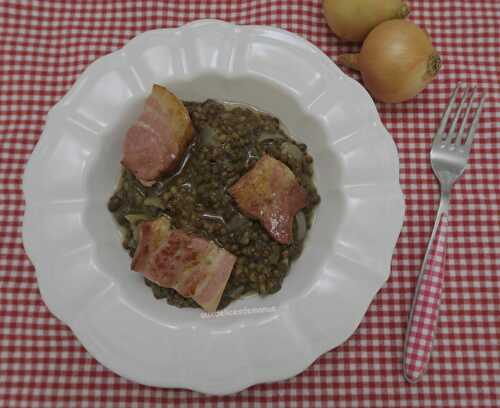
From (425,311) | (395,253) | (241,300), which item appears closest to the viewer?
(241,300)

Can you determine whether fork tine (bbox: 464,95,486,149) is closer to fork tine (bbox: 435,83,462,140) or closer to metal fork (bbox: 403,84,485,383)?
metal fork (bbox: 403,84,485,383)

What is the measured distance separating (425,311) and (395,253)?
0.38 m

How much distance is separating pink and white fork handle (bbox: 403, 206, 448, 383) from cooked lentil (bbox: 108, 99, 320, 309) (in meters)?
0.78

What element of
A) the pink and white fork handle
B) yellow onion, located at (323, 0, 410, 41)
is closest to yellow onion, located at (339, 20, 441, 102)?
yellow onion, located at (323, 0, 410, 41)

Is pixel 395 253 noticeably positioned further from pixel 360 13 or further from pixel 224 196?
pixel 360 13

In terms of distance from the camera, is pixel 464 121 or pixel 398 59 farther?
pixel 464 121

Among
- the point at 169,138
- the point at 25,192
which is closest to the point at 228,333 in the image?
the point at 169,138

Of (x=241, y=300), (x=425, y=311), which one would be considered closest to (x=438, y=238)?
(x=425, y=311)

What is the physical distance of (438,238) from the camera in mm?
2715

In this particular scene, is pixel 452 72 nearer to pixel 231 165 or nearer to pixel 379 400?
pixel 231 165

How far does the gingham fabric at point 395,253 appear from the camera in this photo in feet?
8.64

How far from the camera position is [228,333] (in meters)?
2.25

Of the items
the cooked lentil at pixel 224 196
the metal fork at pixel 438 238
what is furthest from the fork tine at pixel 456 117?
the cooked lentil at pixel 224 196

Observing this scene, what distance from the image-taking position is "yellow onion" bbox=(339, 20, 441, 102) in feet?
8.45
